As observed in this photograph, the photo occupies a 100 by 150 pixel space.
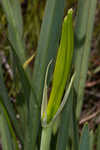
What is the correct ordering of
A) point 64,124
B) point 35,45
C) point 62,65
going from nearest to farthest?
1. point 62,65
2. point 64,124
3. point 35,45

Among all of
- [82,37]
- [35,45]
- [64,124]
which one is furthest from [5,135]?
[35,45]

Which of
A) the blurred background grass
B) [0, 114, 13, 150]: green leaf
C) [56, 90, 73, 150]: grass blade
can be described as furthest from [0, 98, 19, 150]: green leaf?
the blurred background grass

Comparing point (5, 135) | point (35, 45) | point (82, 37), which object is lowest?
point (35, 45)

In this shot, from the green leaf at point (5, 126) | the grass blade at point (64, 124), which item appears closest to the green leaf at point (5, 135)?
the green leaf at point (5, 126)

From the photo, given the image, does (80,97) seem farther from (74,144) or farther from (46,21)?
(46,21)

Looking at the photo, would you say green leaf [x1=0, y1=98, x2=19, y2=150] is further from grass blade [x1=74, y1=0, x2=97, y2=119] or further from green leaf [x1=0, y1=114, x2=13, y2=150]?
grass blade [x1=74, y1=0, x2=97, y2=119]

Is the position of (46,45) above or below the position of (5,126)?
above

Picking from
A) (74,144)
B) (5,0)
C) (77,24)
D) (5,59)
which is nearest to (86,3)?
(77,24)

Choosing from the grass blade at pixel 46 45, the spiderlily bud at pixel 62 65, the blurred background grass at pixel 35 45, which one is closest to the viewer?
the spiderlily bud at pixel 62 65

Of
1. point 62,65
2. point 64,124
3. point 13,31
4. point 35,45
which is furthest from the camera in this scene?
point 35,45

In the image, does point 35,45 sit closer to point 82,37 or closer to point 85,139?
point 82,37

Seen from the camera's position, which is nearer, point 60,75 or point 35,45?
point 60,75

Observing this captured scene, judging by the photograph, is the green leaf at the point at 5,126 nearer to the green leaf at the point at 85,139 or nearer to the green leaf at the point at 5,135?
the green leaf at the point at 5,135
